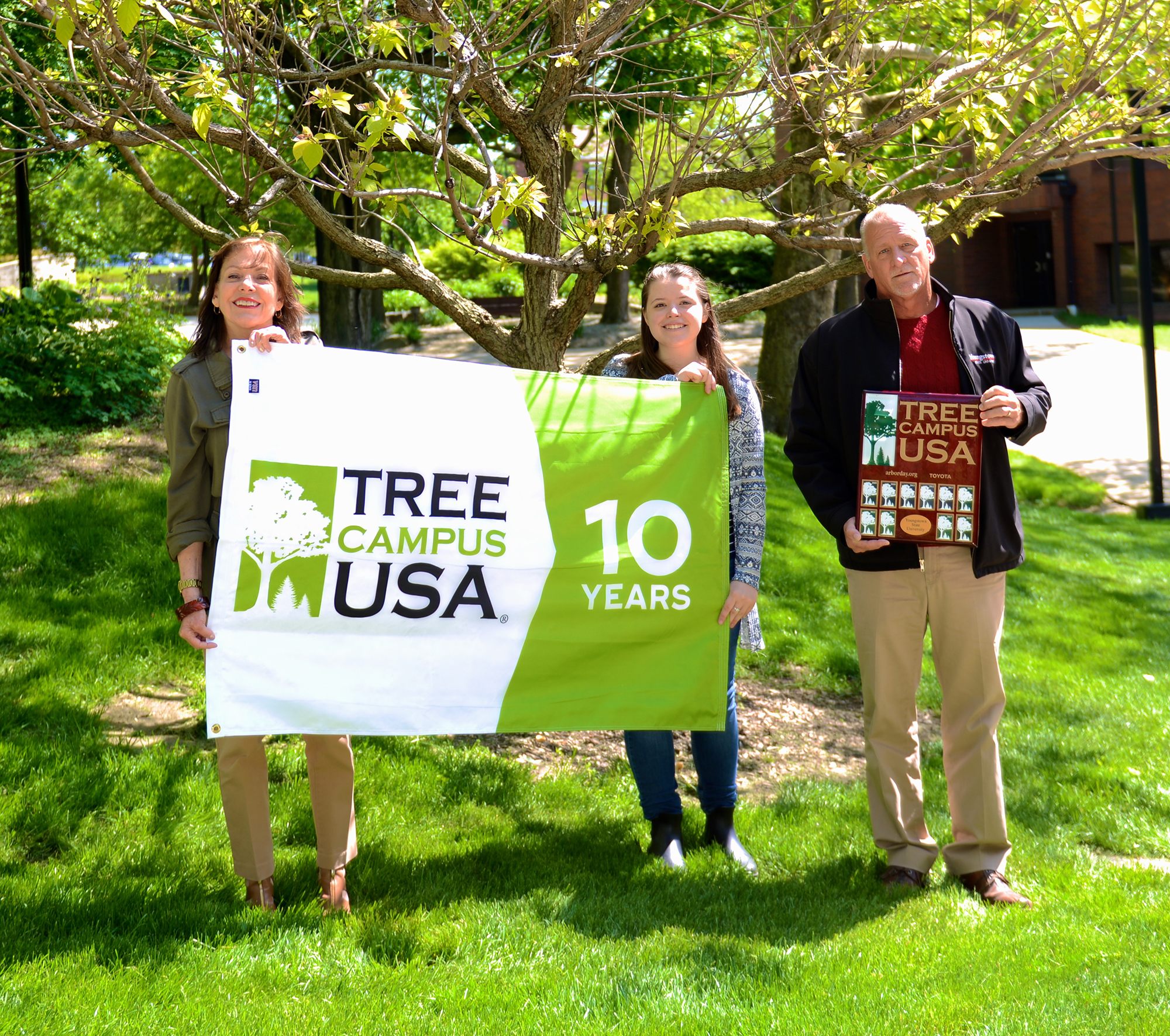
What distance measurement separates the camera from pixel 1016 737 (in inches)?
243

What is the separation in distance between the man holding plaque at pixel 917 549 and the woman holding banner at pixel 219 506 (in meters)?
1.89

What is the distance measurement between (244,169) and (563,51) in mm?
1447

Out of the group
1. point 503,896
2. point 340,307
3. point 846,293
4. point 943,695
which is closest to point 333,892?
point 503,896

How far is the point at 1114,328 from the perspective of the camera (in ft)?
101

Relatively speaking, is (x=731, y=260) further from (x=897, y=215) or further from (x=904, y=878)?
(x=904, y=878)

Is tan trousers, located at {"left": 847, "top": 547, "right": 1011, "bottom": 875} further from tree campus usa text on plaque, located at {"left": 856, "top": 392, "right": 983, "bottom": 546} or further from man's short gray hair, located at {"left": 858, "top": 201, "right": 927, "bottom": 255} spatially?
man's short gray hair, located at {"left": 858, "top": 201, "right": 927, "bottom": 255}

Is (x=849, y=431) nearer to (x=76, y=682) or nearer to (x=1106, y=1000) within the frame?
(x=1106, y=1000)

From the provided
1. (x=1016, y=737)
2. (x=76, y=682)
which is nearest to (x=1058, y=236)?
(x=1016, y=737)

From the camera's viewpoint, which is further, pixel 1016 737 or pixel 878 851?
pixel 1016 737

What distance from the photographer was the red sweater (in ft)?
13.4

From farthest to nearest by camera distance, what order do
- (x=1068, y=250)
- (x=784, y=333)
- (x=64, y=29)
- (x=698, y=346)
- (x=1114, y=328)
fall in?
(x=1068, y=250), (x=1114, y=328), (x=784, y=333), (x=698, y=346), (x=64, y=29)

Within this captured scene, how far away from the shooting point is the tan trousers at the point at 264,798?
3.77 meters

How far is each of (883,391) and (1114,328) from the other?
98.9 feet

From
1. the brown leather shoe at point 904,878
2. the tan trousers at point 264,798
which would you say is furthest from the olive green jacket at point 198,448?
the brown leather shoe at point 904,878
